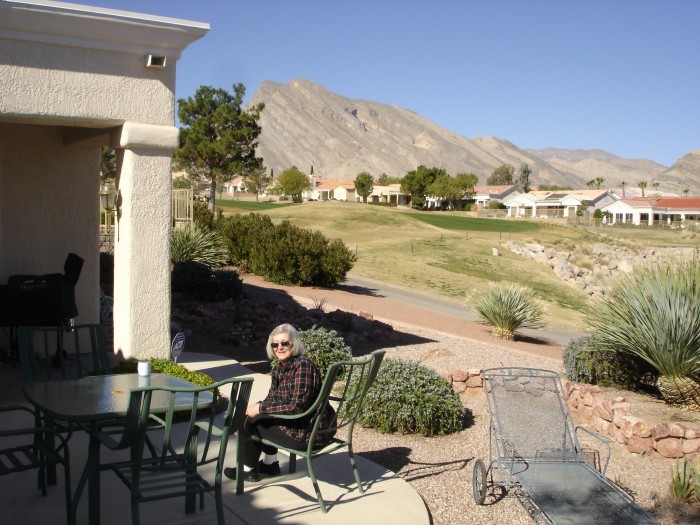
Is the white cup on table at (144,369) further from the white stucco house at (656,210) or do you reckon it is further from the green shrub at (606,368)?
the white stucco house at (656,210)

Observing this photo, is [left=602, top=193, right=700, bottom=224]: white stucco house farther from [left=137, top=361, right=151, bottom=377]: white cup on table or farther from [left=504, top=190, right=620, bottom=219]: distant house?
[left=137, top=361, right=151, bottom=377]: white cup on table

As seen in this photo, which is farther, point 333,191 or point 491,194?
point 333,191

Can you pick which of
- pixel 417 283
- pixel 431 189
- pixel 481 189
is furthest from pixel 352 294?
pixel 481 189

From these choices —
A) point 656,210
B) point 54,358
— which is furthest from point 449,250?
point 656,210

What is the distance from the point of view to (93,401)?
464 cm

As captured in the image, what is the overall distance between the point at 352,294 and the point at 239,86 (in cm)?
3813

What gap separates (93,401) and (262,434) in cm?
115

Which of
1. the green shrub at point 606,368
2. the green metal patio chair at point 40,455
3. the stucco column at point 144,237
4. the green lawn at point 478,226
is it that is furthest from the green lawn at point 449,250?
the green metal patio chair at point 40,455

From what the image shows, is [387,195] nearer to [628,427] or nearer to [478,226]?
[478,226]

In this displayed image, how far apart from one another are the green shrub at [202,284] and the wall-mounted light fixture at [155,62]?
719 cm

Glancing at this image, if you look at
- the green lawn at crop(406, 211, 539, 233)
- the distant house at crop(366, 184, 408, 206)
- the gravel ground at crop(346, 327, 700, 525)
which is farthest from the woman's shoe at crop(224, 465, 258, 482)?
the distant house at crop(366, 184, 408, 206)

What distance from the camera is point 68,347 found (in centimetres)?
955

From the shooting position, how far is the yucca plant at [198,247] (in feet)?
64.9

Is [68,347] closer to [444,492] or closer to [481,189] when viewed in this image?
[444,492]
